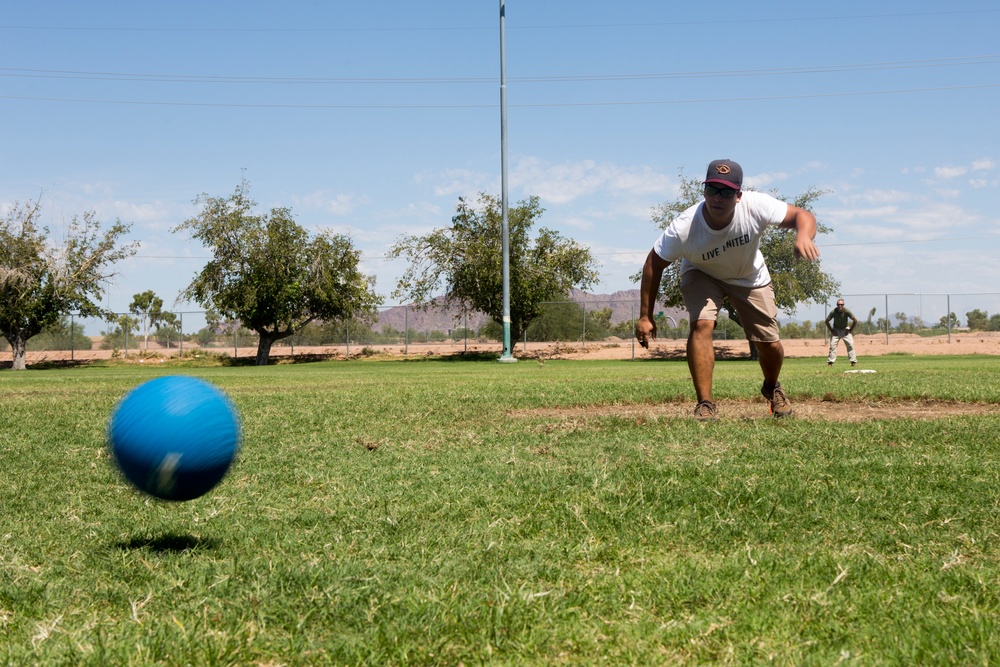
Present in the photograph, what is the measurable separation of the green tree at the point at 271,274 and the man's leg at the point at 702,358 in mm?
37171

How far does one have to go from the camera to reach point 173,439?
11.9ft

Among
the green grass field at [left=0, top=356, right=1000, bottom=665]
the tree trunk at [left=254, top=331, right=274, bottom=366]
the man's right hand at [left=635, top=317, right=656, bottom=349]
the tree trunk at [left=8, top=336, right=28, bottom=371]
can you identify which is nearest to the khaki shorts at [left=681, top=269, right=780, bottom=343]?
the man's right hand at [left=635, top=317, right=656, bottom=349]

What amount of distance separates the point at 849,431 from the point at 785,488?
241 cm

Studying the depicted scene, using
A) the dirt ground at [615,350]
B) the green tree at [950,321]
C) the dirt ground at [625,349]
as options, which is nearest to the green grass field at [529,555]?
the dirt ground at [615,350]

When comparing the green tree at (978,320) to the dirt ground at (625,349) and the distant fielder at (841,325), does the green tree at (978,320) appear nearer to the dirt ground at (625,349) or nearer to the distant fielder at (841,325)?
the dirt ground at (625,349)

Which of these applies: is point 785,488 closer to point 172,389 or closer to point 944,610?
point 944,610

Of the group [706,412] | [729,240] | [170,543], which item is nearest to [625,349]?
[706,412]

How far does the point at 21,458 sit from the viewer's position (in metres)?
6.45

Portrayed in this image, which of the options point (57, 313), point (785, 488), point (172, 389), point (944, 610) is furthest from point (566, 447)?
point (57, 313)

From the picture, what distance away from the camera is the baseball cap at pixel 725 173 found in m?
7.28

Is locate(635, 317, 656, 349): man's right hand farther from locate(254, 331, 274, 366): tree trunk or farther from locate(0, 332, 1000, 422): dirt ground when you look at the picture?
locate(254, 331, 274, 366): tree trunk

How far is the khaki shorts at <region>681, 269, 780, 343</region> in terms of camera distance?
815 cm

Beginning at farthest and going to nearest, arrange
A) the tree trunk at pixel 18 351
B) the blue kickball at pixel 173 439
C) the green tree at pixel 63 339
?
the green tree at pixel 63 339
the tree trunk at pixel 18 351
the blue kickball at pixel 173 439

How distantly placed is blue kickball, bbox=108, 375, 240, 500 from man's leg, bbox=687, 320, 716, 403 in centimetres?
508
